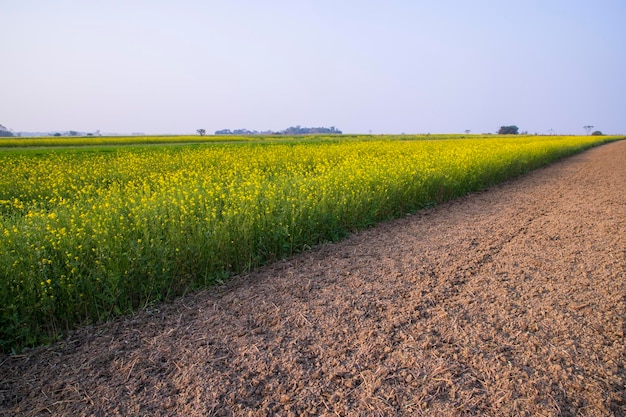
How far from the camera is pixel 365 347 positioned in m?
3.55

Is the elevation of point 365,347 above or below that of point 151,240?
below

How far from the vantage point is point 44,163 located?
14.4m

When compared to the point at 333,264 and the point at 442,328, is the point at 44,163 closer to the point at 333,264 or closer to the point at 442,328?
the point at 333,264

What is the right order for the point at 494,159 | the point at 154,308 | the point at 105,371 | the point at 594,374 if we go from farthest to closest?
the point at 494,159 < the point at 154,308 < the point at 105,371 < the point at 594,374

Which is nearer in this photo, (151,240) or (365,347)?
(365,347)

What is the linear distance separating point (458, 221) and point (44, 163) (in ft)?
44.0

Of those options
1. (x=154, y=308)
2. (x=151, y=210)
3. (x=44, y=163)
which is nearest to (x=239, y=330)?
(x=154, y=308)

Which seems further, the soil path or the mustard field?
the mustard field

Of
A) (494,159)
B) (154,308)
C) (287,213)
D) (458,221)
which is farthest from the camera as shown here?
(494,159)

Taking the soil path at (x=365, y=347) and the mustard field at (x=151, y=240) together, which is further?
the mustard field at (x=151, y=240)

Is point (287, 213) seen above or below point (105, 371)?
above

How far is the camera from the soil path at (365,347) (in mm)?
2951

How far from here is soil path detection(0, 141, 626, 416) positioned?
9.68ft

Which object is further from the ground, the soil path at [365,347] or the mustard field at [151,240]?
the mustard field at [151,240]
